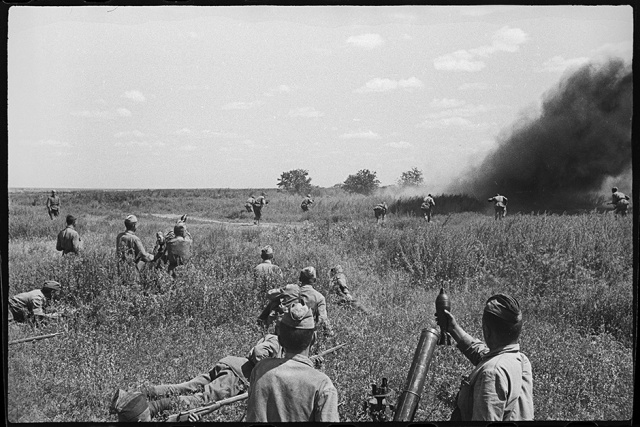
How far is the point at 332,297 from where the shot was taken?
28.9ft

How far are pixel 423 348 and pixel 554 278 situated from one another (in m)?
2.69

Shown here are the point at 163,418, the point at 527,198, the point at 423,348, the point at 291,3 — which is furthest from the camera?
the point at 527,198

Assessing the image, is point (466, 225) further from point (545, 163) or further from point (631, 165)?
point (631, 165)

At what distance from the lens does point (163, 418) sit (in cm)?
761

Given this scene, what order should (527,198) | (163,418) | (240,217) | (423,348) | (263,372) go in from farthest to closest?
(240,217) → (527,198) → (163,418) → (423,348) → (263,372)

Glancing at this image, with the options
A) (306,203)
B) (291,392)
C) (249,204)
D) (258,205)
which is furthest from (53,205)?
A: (291,392)

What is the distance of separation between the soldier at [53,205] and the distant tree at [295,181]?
107 inches

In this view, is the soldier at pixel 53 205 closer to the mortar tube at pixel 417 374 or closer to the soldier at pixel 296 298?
the soldier at pixel 296 298

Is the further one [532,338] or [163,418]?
[532,338]

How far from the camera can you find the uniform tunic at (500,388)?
5.59 meters

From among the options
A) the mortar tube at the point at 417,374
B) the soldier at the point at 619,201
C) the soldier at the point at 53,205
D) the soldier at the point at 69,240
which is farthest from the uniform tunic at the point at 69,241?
the soldier at the point at 619,201

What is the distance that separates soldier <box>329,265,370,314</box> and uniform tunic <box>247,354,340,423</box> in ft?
9.92

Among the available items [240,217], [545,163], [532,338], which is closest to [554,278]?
[532,338]

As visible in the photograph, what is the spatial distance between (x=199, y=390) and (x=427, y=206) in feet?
11.9
